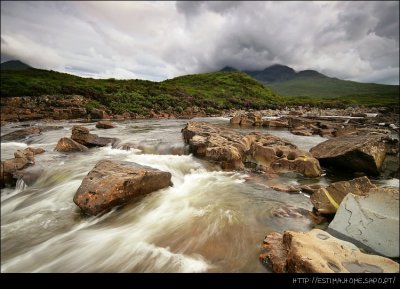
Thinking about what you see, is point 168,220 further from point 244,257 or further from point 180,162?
point 180,162

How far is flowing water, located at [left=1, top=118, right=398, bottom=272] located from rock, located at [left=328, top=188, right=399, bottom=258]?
1.24m

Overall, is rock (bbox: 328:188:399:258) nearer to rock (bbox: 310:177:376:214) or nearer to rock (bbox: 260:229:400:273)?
rock (bbox: 260:229:400:273)

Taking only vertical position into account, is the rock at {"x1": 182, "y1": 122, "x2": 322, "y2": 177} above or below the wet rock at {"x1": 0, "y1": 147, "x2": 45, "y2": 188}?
above

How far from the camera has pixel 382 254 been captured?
5062 millimetres

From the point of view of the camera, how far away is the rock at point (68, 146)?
13.4m

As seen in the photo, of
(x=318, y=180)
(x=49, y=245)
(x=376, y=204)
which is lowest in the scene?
(x=49, y=245)

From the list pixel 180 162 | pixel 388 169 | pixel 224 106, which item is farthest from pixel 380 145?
pixel 224 106

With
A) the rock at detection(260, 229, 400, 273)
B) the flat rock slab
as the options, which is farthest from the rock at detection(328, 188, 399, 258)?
the flat rock slab

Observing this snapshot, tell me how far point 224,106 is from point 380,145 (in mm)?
40276

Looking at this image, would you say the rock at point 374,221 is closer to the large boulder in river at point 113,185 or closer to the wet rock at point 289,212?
the wet rock at point 289,212

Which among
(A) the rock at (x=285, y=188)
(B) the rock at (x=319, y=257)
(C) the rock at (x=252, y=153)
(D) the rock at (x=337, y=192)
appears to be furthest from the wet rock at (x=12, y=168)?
(D) the rock at (x=337, y=192)

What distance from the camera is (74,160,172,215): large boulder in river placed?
7.32 metres

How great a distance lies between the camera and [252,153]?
1283cm

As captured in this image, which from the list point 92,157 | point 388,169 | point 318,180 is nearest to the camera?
point 318,180
